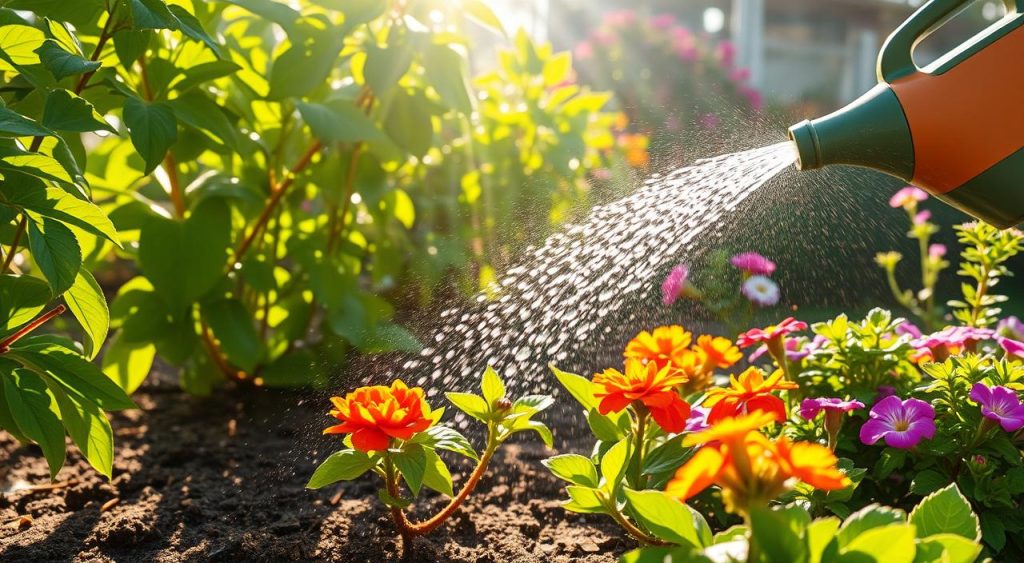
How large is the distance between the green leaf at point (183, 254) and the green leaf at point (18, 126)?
70 centimetres

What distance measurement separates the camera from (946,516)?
0.87 m

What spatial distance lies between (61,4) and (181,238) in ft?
1.75

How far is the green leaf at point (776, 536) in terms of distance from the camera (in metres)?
0.67

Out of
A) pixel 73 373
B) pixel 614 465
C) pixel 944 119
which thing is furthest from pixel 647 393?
pixel 73 373

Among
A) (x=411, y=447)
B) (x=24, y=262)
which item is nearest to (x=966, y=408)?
(x=411, y=447)

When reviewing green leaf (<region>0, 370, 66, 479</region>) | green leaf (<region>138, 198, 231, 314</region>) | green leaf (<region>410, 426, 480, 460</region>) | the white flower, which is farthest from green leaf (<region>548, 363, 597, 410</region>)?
the white flower

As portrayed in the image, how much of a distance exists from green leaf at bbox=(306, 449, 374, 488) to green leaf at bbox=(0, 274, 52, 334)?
0.39 m

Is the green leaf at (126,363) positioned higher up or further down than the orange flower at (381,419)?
higher up

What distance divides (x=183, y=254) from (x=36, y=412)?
57 centimetres

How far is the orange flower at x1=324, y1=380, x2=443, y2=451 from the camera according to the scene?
3.27 ft

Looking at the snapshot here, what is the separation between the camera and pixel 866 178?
3.49 metres

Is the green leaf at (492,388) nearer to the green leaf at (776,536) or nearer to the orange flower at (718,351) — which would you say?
the orange flower at (718,351)

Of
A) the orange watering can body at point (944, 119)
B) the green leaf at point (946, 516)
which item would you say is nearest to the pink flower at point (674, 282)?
the orange watering can body at point (944, 119)

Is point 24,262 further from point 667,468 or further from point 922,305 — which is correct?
point 922,305
